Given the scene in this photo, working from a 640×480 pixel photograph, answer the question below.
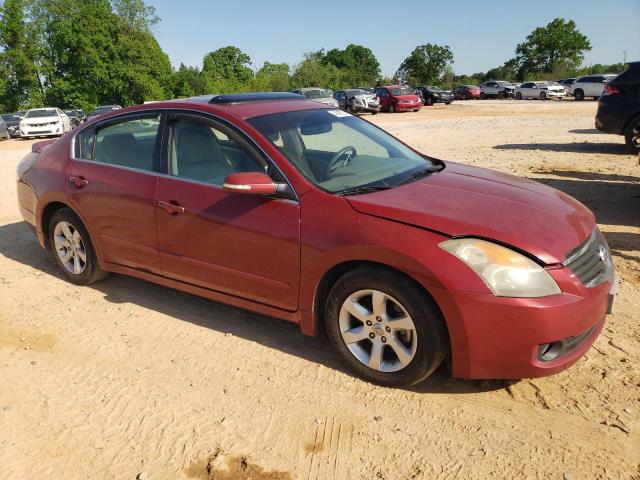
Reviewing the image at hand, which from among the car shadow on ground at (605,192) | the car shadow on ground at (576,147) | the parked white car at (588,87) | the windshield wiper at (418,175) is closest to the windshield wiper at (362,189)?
the windshield wiper at (418,175)

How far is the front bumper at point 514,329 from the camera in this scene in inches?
107

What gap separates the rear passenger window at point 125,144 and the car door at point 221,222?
18cm

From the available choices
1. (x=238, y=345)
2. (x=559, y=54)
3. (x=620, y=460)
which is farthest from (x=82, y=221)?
(x=559, y=54)

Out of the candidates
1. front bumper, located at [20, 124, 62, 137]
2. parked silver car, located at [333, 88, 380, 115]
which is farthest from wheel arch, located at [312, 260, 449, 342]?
parked silver car, located at [333, 88, 380, 115]

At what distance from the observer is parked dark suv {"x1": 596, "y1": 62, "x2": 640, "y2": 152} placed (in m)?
11.0

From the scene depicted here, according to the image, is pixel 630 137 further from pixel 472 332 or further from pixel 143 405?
pixel 143 405

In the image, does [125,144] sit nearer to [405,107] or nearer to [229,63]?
[405,107]

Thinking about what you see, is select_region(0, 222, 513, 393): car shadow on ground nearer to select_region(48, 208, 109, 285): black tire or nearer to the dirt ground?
the dirt ground

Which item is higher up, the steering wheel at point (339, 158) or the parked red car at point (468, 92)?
the steering wheel at point (339, 158)

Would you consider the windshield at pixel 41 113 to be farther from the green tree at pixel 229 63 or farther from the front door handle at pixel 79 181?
the green tree at pixel 229 63

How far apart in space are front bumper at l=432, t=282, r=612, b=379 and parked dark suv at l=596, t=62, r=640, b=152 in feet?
31.9

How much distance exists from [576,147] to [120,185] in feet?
38.0

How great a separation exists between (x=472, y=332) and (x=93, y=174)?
127 inches

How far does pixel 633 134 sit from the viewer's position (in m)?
11.2
